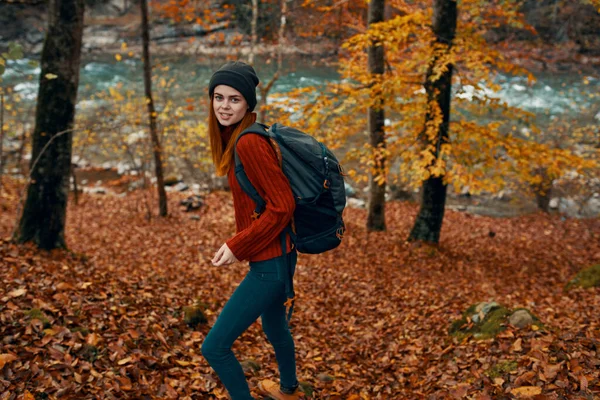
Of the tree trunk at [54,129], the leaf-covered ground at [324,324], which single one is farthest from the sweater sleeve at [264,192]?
the tree trunk at [54,129]

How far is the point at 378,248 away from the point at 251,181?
24.4 feet

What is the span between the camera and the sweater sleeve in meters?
2.55

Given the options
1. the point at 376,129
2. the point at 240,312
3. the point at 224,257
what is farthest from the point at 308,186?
the point at 376,129

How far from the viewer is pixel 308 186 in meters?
2.66

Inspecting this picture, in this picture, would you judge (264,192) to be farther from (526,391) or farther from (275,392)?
(526,391)

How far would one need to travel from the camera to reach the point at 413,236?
382 inches

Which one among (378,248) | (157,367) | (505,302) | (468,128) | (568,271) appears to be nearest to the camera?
(157,367)

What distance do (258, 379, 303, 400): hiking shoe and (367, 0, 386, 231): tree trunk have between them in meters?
5.43

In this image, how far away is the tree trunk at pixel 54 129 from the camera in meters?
5.61

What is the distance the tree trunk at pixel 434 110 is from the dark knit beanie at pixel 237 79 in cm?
544

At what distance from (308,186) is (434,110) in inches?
238

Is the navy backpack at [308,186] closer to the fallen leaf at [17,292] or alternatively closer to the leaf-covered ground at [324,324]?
the leaf-covered ground at [324,324]

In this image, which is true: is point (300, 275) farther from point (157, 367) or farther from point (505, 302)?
point (157, 367)

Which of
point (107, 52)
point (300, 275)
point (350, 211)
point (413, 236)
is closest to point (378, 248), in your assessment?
point (413, 236)
